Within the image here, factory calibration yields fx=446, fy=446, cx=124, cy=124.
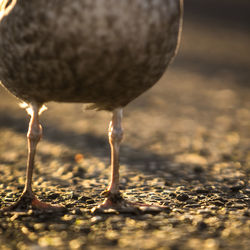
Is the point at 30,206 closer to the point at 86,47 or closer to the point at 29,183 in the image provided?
the point at 29,183

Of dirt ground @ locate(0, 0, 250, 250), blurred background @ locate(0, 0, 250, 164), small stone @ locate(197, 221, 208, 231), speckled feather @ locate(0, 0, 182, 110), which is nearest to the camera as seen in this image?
speckled feather @ locate(0, 0, 182, 110)

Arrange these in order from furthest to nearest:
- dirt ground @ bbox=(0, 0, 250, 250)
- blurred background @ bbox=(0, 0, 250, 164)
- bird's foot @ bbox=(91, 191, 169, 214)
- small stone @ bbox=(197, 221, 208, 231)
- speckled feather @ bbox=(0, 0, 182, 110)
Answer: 1. blurred background @ bbox=(0, 0, 250, 164)
2. bird's foot @ bbox=(91, 191, 169, 214)
3. small stone @ bbox=(197, 221, 208, 231)
4. dirt ground @ bbox=(0, 0, 250, 250)
5. speckled feather @ bbox=(0, 0, 182, 110)

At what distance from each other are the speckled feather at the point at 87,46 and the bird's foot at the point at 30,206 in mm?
897

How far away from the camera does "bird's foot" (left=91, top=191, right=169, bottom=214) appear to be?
3.81 metres

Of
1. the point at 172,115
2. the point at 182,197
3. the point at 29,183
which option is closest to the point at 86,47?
the point at 29,183

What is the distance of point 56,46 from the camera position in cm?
327

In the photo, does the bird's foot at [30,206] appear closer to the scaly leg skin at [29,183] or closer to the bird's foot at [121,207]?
the scaly leg skin at [29,183]

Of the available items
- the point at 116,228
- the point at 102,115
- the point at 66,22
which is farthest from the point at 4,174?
the point at 102,115

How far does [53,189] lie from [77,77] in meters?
1.61

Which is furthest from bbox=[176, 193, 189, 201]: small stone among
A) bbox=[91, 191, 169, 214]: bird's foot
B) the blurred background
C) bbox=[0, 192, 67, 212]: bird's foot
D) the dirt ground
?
the blurred background

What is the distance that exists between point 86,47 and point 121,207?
4.71 feet

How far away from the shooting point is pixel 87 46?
3.26m

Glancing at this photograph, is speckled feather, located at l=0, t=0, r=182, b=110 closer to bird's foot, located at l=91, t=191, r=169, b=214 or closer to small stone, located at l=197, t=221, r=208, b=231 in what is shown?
bird's foot, located at l=91, t=191, r=169, b=214

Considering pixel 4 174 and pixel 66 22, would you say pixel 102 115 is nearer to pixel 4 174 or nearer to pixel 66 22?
pixel 4 174
